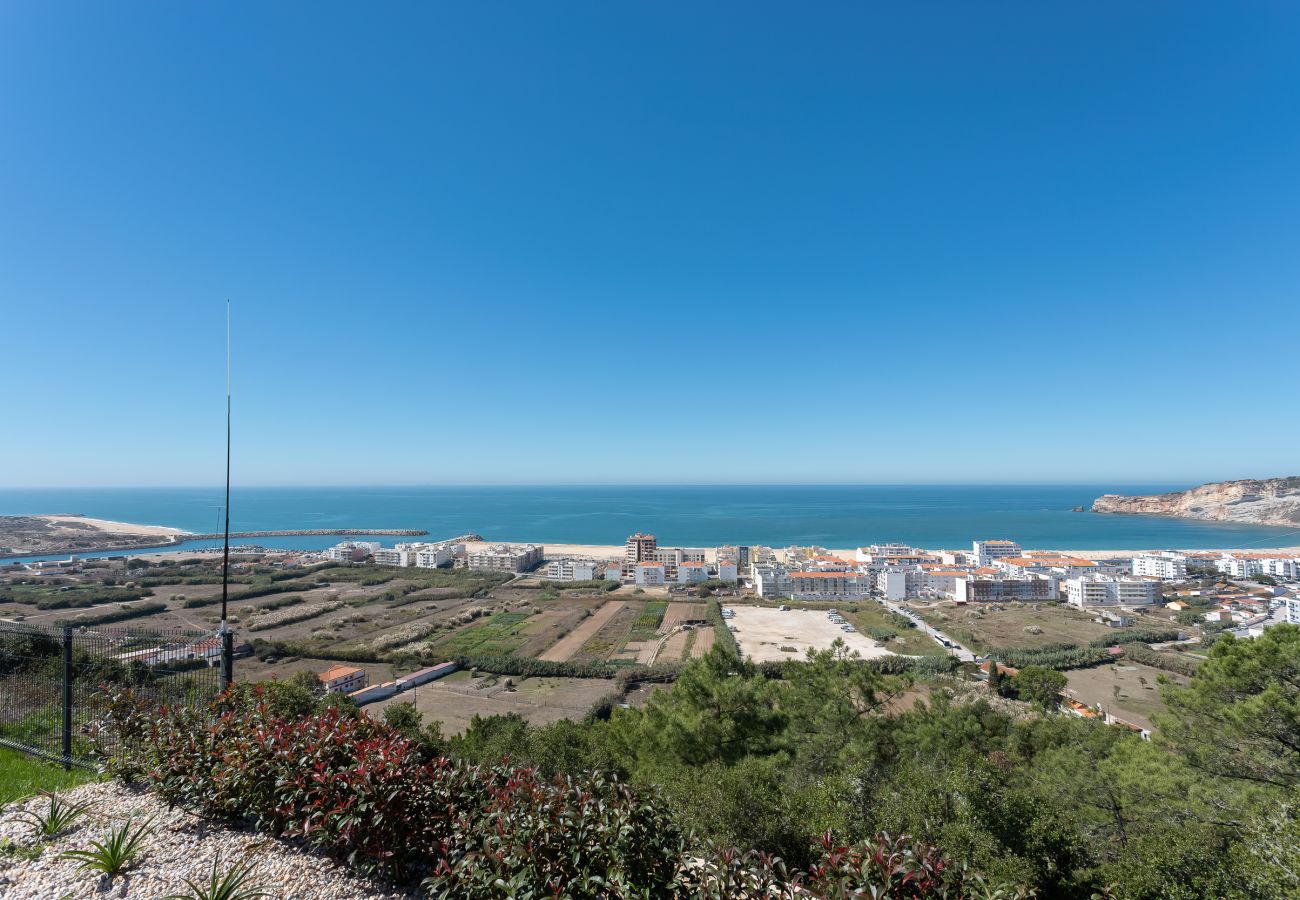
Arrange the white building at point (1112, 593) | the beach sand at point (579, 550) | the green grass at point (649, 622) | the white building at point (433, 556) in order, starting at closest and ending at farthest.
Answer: the green grass at point (649, 622)
the white building at point (1112, 593)
the white building at point (433, 556)
the beach sand at point (579, 550)

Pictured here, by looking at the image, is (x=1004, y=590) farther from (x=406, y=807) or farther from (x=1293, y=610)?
(x=406, y=807)

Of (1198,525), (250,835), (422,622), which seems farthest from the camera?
(1198,525)

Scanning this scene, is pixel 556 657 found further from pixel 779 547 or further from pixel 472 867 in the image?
pixel 779 547

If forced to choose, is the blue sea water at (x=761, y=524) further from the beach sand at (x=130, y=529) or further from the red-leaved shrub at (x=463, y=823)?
the red-leaved shrub at (x=463, y=823)

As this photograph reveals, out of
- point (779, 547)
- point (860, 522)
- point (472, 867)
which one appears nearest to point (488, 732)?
point (472, 867)

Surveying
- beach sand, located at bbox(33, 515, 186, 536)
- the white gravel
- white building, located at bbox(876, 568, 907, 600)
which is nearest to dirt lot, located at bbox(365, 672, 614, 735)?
the white gravel

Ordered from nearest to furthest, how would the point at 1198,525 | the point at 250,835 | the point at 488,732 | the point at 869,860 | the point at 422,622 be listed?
1. the point at 869,860
2. the point at 250,835
3. the point at 488,732
4. the point at 422,622
5. the point at 1198,525

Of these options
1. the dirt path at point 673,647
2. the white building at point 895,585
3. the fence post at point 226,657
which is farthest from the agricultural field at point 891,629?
the fence post at point 226,657
